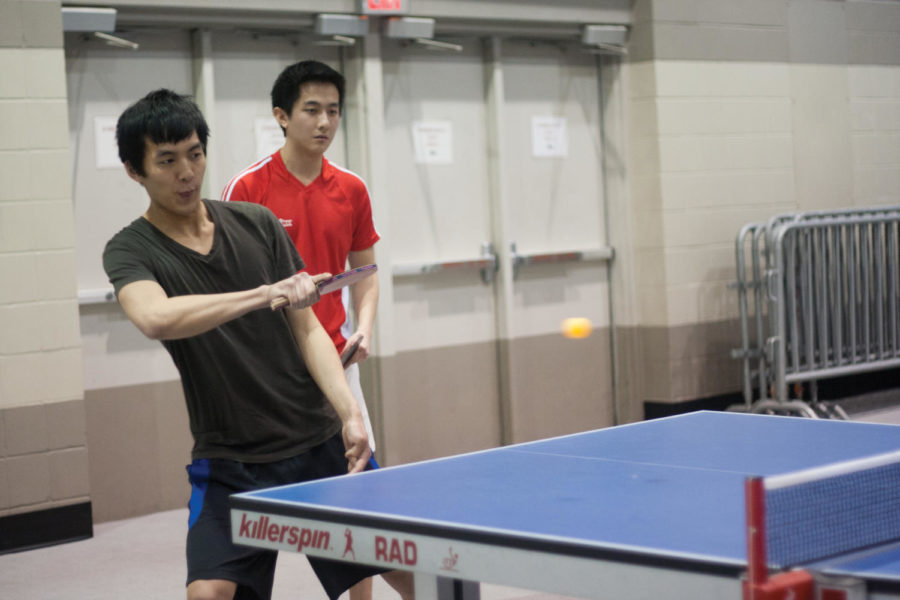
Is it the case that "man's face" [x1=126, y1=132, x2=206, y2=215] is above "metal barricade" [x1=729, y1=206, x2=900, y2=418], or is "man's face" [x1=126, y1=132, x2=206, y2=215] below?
above

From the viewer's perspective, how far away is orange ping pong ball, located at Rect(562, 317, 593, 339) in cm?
717

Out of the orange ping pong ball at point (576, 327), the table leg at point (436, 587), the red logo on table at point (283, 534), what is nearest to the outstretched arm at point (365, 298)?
the red logo on table at point (283, 534)

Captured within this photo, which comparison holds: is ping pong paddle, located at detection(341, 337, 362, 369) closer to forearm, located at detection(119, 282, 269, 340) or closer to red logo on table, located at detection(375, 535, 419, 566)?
forearm, located at detection(119, 282, 269, 340)

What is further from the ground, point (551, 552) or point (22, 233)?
point (22, 233)

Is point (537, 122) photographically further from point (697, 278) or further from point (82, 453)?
point (82, 453)

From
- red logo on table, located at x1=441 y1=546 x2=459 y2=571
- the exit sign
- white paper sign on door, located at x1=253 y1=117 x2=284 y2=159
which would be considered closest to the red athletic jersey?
red logo on table, located at x1=441 y1=546 x2=459 y2=571

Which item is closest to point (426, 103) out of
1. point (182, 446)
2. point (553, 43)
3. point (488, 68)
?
point (488, 68)

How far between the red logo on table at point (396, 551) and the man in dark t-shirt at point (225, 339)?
56cm

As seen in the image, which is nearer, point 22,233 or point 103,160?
point 22,233

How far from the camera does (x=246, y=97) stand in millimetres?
6191

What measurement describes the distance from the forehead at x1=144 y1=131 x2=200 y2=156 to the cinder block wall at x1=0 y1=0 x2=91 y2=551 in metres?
2.87

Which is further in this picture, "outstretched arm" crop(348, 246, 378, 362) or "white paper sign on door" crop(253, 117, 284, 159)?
"white paper sign on door" crop(253, 117, 284, 159)

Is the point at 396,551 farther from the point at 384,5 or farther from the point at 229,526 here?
the point at 384,5

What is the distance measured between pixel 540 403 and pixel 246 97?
256 cm
